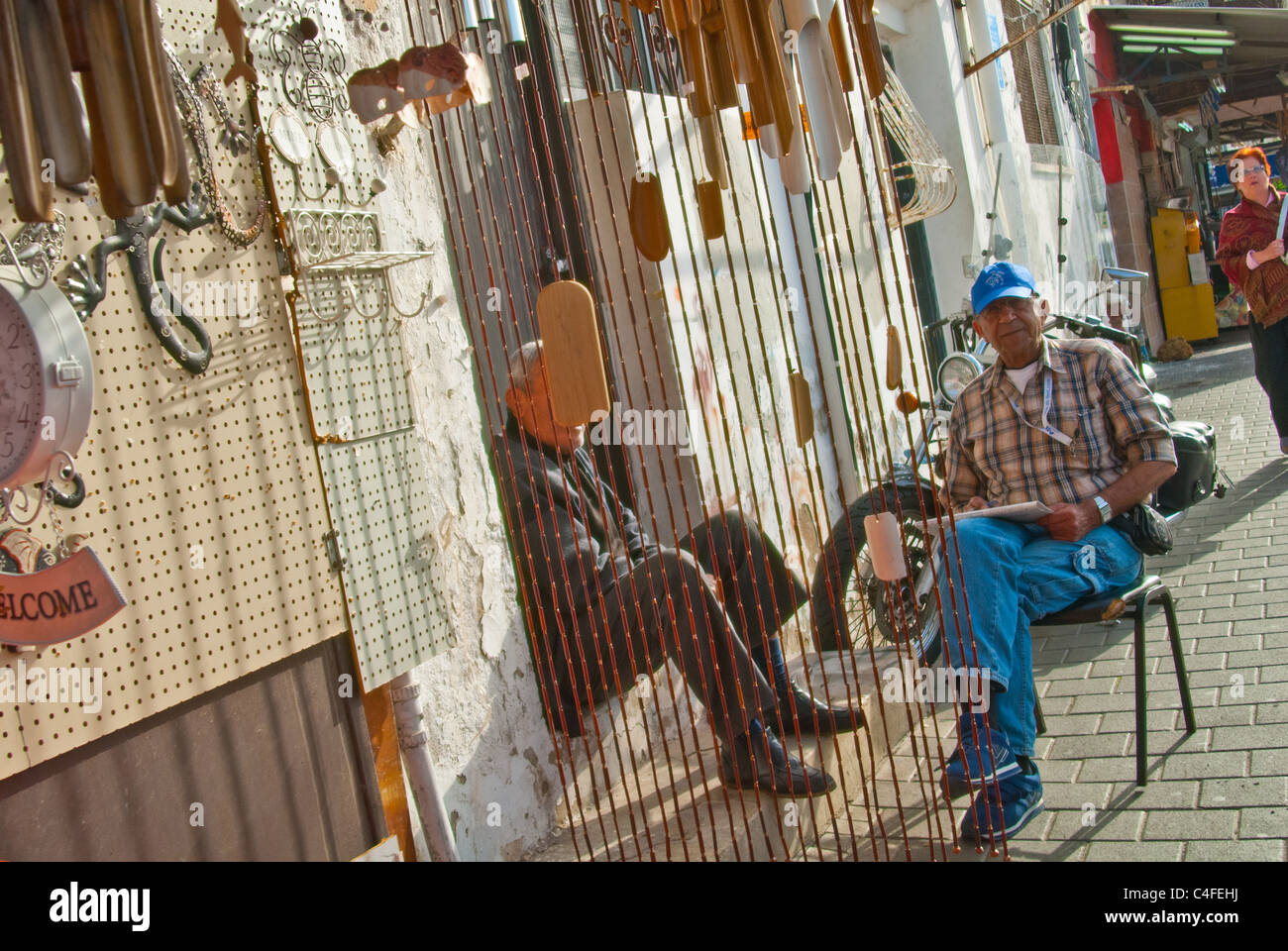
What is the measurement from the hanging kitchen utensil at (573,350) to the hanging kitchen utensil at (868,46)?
30.1 inches

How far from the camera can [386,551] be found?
283 centimetres

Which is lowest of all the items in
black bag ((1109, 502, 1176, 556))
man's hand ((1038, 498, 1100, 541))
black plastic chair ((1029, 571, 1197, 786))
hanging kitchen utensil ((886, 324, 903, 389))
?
black plastic chair ((1029, 571, 1197, 786))

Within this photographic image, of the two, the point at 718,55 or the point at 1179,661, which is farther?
the point at 1179,661

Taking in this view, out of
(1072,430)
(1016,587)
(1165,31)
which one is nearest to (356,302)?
(1016,587)

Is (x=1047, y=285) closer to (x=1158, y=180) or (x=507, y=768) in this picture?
(x=1158, y=180)

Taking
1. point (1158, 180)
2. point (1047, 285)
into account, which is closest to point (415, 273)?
point (1047, 285)

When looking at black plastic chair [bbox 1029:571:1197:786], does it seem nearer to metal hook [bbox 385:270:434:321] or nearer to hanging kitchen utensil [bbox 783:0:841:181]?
hanging kitchen utensil [bbox 783:0:841:181]

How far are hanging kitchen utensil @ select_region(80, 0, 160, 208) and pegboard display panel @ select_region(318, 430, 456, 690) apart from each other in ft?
3.76

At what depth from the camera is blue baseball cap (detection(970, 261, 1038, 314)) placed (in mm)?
3703

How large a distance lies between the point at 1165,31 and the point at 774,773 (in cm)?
1402

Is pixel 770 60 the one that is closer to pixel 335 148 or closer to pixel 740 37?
pixel 740 37

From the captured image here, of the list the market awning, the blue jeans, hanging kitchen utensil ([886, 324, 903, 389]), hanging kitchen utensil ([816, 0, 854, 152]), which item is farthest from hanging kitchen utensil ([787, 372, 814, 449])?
the market awning

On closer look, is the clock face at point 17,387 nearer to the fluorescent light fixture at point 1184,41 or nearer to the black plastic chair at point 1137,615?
the black plastic chair at point 1137,615
